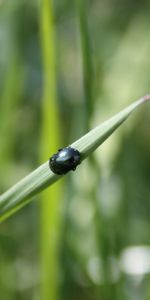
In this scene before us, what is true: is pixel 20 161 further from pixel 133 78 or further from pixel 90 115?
pixel 90 115

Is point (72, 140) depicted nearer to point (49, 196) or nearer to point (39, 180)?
point (49, 196)

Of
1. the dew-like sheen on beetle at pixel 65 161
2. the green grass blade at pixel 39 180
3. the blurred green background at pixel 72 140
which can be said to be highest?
the blurred green background at pixel 72 140

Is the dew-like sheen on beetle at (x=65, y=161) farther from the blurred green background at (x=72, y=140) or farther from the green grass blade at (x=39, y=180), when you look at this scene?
the blurred green background at (x=72, y=140)

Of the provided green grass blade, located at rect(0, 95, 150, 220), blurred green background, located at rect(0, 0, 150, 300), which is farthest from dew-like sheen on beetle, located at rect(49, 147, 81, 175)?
blurred green background, located at rect(0, 0, 150, 300)

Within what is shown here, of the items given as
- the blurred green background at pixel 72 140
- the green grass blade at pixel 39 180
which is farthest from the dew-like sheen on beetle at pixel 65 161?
the blurred green background at pixel 72 140

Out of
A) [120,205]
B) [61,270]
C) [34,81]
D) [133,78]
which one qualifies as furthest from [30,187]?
[34,81]

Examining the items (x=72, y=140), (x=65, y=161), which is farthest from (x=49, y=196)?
(x=72, y=140)

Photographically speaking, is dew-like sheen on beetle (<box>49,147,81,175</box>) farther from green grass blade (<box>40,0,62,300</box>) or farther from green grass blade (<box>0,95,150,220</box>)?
green grass blade (<box>40,0,62,300</box>)
